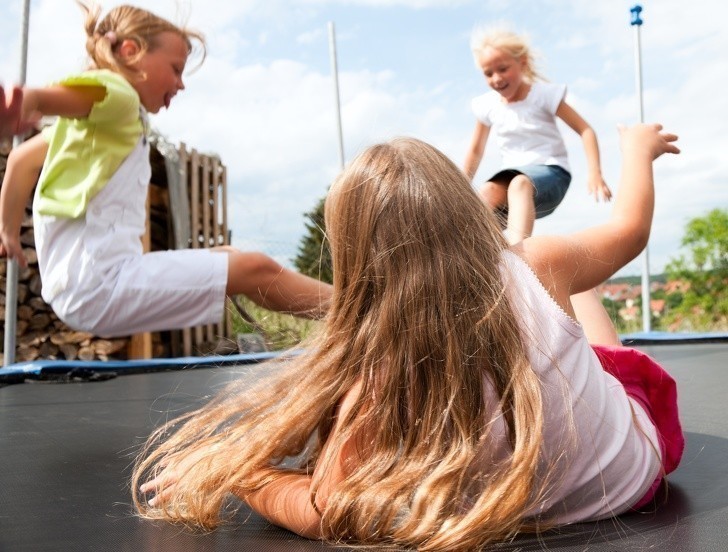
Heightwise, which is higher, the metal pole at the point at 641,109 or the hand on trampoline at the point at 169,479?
the metal pole at the point at 641,109

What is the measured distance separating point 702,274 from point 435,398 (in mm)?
4764

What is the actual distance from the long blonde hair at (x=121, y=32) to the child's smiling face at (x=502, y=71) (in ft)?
3.33

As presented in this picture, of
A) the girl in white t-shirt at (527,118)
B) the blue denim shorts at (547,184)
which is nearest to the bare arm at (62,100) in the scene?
the blue denim shorts at (547,184)

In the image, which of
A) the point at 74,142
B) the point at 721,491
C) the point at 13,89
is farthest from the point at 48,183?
the point at 721,491

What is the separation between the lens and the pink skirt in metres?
0.93

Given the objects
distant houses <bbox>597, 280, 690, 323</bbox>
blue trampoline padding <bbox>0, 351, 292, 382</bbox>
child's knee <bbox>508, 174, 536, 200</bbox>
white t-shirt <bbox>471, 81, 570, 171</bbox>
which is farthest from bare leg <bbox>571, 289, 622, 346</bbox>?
distant houses <bbox>597, 280, 690, 323</bbox>

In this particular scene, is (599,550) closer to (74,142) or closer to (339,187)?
(339,187)

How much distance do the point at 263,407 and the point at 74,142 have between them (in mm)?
1104

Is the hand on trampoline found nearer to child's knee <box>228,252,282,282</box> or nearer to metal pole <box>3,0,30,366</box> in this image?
child's knee <box>228,252,282,282</box>

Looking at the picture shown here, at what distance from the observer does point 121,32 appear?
77.7 inches

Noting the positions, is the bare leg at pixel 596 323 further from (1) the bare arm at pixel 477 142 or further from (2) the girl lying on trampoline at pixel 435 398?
(1) the bare arm at pixel 477 142

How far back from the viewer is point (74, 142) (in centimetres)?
178

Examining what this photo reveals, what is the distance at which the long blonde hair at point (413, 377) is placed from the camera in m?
0.74

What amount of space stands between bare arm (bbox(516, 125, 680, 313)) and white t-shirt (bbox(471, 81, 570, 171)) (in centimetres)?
164
